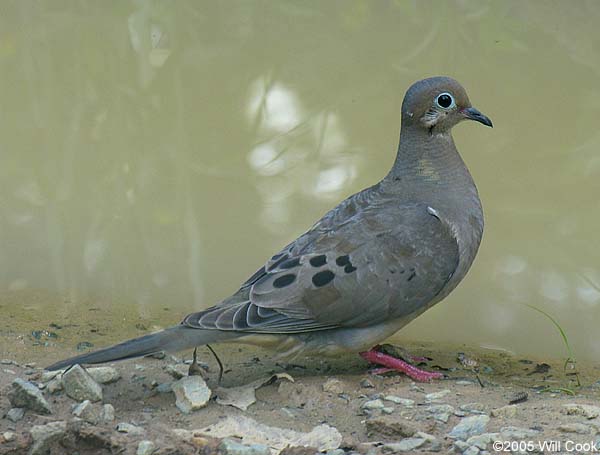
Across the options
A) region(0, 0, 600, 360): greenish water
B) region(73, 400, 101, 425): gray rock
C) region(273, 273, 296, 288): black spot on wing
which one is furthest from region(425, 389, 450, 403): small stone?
region(73, 400, 101, 425): gray rock

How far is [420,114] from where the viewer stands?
4875 millimetres

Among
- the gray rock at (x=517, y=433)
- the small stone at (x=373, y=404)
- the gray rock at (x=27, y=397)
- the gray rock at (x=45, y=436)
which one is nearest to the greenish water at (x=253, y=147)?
the gray rock at (x=27, y=397)

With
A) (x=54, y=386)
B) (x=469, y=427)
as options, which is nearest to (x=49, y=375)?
(x=54, y=386)

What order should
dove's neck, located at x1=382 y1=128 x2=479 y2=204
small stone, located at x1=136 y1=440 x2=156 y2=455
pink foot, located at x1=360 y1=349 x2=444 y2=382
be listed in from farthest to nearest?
dove's neck, located at x1=382 y1=128 x2=479 y2=204 < pink foot, located at x1=360 y1=349 x2=444 y2=382 < small stone, located at x1=136 y1=440 x2=156 y2=455

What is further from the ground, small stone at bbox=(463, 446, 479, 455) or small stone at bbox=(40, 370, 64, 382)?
small stone at bbox=(463, 446, 479, 455)

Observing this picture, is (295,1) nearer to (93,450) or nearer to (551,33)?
(551,33)

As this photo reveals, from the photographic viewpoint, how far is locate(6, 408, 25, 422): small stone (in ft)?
12.6

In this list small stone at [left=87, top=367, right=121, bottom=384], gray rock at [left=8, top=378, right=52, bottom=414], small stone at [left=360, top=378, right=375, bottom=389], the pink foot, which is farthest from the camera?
the pink foot

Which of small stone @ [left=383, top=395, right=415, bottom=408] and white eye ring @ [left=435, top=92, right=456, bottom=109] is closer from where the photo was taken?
small stone @ [left=383, top=395, right=415, bottom=408]

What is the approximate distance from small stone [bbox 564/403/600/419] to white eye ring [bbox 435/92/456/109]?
57.7 inches

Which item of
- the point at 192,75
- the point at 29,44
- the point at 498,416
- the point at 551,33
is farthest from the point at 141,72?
the point at 498,416

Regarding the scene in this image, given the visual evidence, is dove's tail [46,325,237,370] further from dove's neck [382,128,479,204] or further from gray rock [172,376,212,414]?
dove's neck [382,128,479,204]

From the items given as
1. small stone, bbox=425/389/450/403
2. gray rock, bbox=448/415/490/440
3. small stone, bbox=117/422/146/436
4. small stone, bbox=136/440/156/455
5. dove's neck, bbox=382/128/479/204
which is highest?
dove's neck, bbox=382/128/479/204

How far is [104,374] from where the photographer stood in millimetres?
4375
